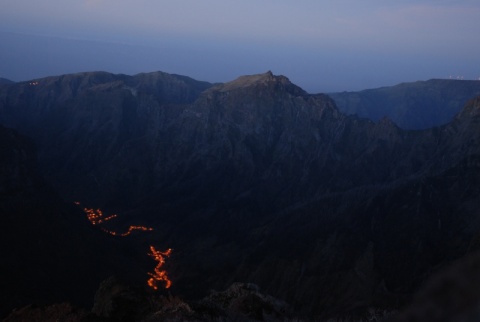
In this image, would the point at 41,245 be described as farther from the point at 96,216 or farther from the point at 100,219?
the point at 96,216

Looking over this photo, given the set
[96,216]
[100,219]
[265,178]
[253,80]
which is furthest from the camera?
[253,80]

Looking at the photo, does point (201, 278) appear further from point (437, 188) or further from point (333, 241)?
point (437, 188)

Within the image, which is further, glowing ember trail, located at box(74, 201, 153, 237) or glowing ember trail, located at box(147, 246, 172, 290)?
glowing ember trail, located at box(74, 201, 153, 237)

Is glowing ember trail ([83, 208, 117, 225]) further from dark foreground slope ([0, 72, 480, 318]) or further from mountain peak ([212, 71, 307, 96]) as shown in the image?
mountain peak ([212, 71, 307, 96])

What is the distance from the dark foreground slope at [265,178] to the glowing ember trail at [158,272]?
1680 millimetres

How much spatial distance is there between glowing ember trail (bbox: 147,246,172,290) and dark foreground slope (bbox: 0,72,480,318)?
1680 millimetres

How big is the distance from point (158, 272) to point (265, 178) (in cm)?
4840

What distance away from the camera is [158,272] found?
3103 inches

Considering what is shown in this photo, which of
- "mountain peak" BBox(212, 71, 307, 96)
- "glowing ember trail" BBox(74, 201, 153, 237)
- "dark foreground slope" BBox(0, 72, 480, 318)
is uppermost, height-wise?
"mountain peak" BBox(212, 71, 307, 96)

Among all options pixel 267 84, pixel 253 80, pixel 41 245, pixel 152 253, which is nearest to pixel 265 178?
pixel 267 84

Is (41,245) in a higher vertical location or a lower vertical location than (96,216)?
higher

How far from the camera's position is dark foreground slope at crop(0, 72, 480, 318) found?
66.2 metres

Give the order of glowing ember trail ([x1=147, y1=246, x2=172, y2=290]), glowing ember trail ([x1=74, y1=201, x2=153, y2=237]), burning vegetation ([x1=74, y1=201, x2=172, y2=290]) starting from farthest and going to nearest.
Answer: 1. glowing ember trail ([x1=74, y1=201, x2=153, y2=237])
2. burning vegetation ([x1=74, y1=201, x2=172, y2=290])
3. glowing ember trail ([x1=147, y1=246, x2=172, y2=290])

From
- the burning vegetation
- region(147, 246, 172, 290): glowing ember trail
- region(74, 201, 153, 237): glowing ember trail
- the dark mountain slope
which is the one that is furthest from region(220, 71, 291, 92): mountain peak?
the dark mountain slope
